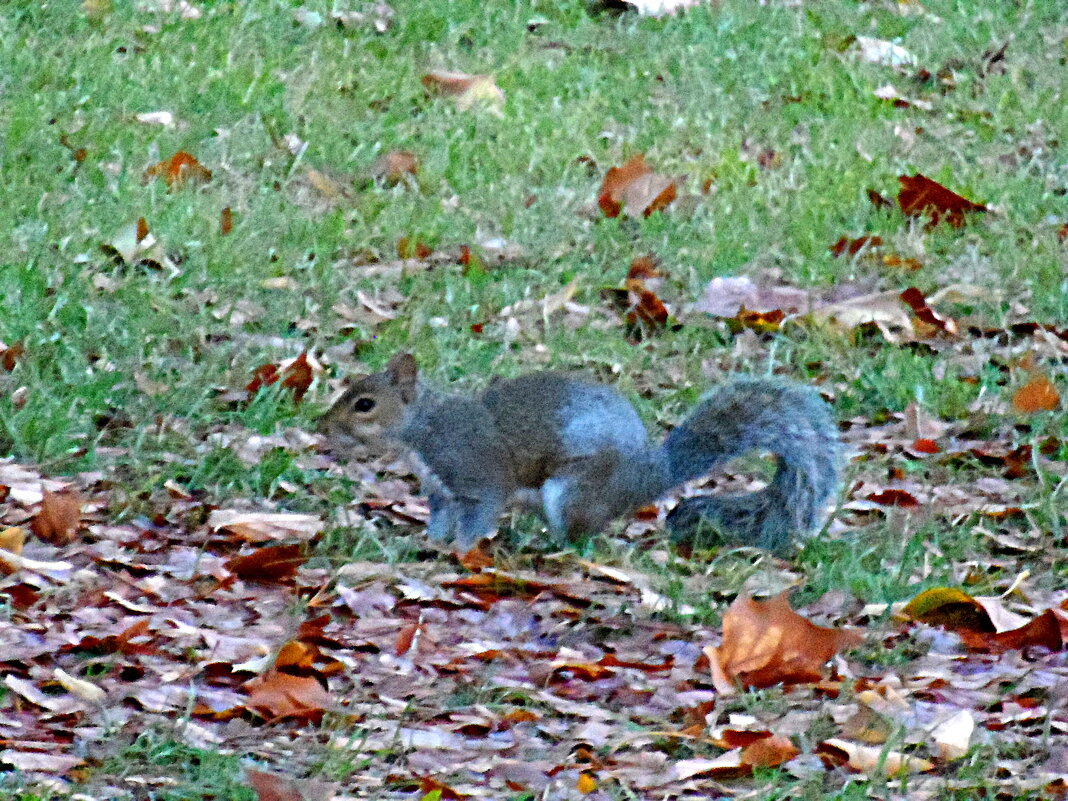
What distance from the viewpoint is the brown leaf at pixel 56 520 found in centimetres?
362

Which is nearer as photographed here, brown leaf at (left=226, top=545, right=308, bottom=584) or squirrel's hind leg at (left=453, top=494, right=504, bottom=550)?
brown leaf at (left=226, top=545, right=308, bottom=584)

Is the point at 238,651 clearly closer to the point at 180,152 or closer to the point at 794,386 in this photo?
the point at 794,386

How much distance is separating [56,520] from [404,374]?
810 mm

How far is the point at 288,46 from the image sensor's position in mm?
6691

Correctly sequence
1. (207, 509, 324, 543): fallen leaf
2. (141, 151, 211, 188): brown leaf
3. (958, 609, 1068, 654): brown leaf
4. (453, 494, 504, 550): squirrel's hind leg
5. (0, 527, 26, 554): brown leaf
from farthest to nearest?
(141, 151, 211, 188): brown leaf < (453, 494, 504, 550): squirrel's hind leg < (207, 509, 324, 543): fallen leaf < (0, 527, 26, 554): brown leaf < (958, 609, 1068, 654): brown leaf

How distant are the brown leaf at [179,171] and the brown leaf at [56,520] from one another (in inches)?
83.6

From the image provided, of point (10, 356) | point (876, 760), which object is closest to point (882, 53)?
point (10, 356)

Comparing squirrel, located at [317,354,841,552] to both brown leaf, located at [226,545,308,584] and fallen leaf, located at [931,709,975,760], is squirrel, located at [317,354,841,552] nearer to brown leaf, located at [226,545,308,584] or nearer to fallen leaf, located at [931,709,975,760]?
brown leaf, located at [226,545,308,584]

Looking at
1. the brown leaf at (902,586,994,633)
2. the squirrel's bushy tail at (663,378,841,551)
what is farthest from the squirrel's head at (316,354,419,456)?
the brown leaf at (902,586,994,633)

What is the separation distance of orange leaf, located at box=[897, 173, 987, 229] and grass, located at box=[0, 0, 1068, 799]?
0.31 feet

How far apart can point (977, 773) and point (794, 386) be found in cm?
125

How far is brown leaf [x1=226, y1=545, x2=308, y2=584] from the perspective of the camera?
3.56 m

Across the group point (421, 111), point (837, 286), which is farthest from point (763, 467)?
point (421, 111)

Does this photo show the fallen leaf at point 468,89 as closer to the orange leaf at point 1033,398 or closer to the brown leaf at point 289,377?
the brown leaf at point 289,377
